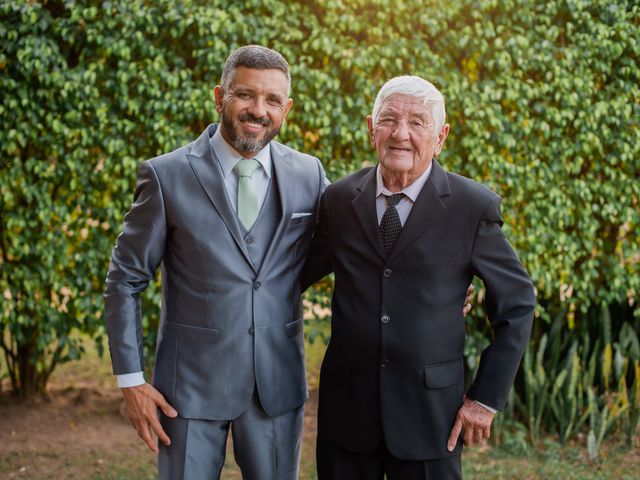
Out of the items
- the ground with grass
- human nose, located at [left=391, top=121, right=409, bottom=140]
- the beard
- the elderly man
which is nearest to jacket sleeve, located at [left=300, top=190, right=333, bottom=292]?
the elderly man

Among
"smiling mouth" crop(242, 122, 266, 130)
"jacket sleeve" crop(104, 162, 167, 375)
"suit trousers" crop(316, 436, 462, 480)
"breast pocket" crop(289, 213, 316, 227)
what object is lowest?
"suit trousers" crop(316, 436, 462, 480)

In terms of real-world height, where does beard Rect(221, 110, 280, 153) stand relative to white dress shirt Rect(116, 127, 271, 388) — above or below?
above

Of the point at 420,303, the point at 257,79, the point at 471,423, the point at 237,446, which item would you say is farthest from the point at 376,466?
the point at 257,79

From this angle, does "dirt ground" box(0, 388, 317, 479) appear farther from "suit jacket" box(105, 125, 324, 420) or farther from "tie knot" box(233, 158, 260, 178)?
"tie knot" box(233, 158, 260, 178)

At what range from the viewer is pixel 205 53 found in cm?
475

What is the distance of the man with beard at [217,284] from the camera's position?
9.00ft

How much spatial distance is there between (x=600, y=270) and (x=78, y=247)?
3.84 metres

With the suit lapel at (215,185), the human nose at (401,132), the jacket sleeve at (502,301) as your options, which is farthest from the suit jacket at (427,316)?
the suit lapel at (215,185)

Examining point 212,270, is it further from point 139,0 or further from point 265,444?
point 139,0

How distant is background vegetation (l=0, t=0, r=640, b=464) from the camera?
4699mm

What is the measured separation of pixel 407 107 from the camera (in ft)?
8.59

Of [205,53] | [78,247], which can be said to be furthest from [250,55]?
[78,247]

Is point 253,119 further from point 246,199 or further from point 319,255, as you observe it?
point 319,255

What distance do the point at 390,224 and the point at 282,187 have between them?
0.48 m
